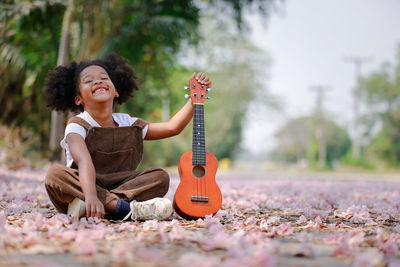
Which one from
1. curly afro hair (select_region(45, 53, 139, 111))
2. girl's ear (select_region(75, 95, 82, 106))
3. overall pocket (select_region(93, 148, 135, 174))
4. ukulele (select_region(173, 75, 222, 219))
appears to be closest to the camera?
ukulele (select_region(173, 75, 222, 219))

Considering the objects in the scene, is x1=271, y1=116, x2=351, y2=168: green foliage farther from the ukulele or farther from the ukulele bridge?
the ukulele bridge

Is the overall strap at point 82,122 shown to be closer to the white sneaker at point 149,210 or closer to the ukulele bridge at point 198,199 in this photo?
the white sneaker at point 149,210

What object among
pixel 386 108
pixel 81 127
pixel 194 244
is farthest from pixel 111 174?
pixel 386 108

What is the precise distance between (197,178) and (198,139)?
319mm

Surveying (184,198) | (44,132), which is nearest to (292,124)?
(44,132)

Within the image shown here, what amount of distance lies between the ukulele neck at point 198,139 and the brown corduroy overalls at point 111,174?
0.29 metres

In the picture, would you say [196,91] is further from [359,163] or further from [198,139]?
[359,163]

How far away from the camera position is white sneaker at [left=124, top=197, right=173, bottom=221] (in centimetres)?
285

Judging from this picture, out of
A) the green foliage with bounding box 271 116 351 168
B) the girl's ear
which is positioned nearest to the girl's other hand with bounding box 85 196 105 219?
the girl's ear

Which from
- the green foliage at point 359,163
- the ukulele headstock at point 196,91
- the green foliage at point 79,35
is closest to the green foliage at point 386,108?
the green foliage at point 359,163

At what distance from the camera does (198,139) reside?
10.6ft

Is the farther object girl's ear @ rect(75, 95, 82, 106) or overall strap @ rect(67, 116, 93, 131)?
girl's ear @ rect(75, 95, 82, 106)

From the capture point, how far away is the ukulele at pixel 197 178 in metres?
2.99

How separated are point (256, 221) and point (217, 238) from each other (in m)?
0.89
